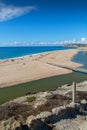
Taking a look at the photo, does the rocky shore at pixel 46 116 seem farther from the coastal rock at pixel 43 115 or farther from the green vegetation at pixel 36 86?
the green vegetation at pixel 36 86

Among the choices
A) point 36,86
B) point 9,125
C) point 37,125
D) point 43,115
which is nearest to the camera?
point 9,125

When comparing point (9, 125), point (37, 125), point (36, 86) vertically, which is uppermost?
point (9, 125)

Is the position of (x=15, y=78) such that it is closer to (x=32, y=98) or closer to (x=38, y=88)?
(x=38, y=88)

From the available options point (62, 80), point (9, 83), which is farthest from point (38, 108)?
point (62, 80)

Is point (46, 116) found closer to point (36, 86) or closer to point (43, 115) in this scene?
point (43, 115)

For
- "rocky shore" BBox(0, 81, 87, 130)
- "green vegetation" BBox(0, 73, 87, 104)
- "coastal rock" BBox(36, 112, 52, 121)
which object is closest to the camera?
"rocky shore" BBox(0, 81, 87, 130)

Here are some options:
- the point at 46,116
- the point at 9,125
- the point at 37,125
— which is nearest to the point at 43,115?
the point at 46,116

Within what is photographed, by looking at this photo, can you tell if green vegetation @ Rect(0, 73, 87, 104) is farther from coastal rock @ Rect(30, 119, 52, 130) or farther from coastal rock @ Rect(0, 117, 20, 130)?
coastal rock @ Rect(0, 117, 20, 130)

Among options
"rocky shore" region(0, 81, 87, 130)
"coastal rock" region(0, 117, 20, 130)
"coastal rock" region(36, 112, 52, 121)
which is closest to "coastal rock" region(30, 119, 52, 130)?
"rocky shore" region(0, 81, 87, 130)
